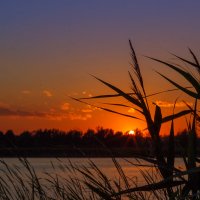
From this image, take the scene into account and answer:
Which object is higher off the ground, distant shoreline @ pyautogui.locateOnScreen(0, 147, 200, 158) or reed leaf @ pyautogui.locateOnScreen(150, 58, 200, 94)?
reed leaf @ pyautogui.locateOnScreen(150, 58, 200, 94)

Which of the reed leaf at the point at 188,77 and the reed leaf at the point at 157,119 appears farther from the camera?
the reed leaf at the point at 157,119

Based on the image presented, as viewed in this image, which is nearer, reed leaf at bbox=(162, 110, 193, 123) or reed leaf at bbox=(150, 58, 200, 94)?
reed leaf at bbox=(150, 58, 200, 94)

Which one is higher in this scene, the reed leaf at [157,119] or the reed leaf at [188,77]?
the reed leaf at [188,77]

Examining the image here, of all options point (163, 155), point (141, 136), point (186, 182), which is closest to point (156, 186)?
point (186, 182)

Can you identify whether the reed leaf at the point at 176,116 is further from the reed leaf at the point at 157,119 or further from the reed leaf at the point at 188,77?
the reed leaf at the point at 188,77

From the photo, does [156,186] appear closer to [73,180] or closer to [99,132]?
[99,132]

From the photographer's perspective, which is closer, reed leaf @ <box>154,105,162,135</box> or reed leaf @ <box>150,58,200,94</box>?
reed leaf @ <box>150,58,200,94</box>

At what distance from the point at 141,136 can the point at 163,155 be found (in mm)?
690

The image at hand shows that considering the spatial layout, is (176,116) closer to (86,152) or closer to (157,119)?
(157,119)

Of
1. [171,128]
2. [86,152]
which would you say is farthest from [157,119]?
[86,152]

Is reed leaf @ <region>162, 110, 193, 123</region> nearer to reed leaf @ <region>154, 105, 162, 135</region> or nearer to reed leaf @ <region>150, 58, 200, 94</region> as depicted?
reed leaf @ <region>154, 105, 162, 135</region>

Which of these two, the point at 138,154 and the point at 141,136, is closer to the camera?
the point at 138,154

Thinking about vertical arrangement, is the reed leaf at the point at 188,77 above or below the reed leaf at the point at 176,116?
above

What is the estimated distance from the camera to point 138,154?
180 cm
